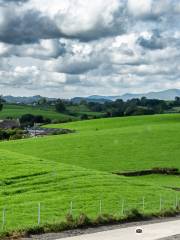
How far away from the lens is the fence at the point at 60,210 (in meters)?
29.9

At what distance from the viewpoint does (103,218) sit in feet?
99.5

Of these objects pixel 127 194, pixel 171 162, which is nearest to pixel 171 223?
pixel 127 194

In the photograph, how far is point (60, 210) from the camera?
3478 centimetres

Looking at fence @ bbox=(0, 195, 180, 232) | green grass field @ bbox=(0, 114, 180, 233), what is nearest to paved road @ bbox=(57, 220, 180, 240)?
fence @ bbox=(0, 195, 180, 232)

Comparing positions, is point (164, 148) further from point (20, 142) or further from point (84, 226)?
point (84, 226)

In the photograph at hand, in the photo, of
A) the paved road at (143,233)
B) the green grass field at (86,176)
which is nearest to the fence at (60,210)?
the green grass field at (86,176)

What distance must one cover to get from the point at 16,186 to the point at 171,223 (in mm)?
17664

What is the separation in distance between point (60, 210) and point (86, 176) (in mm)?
17089

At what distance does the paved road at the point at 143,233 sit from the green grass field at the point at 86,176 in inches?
155

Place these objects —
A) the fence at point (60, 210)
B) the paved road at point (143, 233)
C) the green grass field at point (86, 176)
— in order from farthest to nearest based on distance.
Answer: the green grass field at point (86, 176)
the fence at point (60, 210)
the paved road at point (143, 233)

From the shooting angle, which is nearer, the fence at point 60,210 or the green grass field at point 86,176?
the fence at point 60,210

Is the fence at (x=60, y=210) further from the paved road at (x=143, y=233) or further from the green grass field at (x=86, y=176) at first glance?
the paved road at (x=143, y=233)

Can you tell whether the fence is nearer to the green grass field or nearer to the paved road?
the green grass field

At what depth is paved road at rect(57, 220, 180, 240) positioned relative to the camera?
1028 inches
